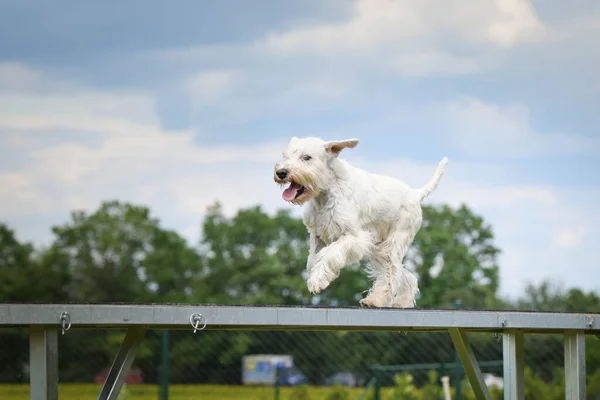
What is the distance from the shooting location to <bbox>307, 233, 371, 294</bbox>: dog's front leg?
6852 millimetres

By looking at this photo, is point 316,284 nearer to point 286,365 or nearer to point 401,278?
point 401,278

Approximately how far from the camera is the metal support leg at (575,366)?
21.8 ft

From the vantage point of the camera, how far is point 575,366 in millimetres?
6703

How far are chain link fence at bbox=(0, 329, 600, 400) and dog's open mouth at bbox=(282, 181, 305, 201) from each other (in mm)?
6465

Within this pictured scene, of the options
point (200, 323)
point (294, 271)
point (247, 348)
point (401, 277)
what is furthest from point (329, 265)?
point (294, 271)

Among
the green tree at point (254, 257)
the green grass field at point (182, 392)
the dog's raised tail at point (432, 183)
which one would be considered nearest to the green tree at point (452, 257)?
the green tree at point (254, 257)

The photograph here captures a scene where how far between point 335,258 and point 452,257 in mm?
23114

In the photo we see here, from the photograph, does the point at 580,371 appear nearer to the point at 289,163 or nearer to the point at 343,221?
the point at 343,221

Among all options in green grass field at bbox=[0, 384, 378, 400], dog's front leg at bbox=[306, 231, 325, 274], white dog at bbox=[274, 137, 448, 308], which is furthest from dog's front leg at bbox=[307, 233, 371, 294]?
green grass field at bbox=[0, 384, 378, 400]

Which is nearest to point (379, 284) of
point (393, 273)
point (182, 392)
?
point (393, 273)

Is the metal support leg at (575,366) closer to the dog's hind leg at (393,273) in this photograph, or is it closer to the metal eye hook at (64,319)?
the dog's hind leg at (393,273)

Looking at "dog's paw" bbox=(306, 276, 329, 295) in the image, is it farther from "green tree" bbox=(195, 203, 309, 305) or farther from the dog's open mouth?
"green tree" bbox=(195, 203, 309, 305)

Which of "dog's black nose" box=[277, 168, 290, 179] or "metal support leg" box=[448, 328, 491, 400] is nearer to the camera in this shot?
"metal support leg" box=[448, 328, 491, 400]

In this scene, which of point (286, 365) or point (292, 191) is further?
point (286, 365)
